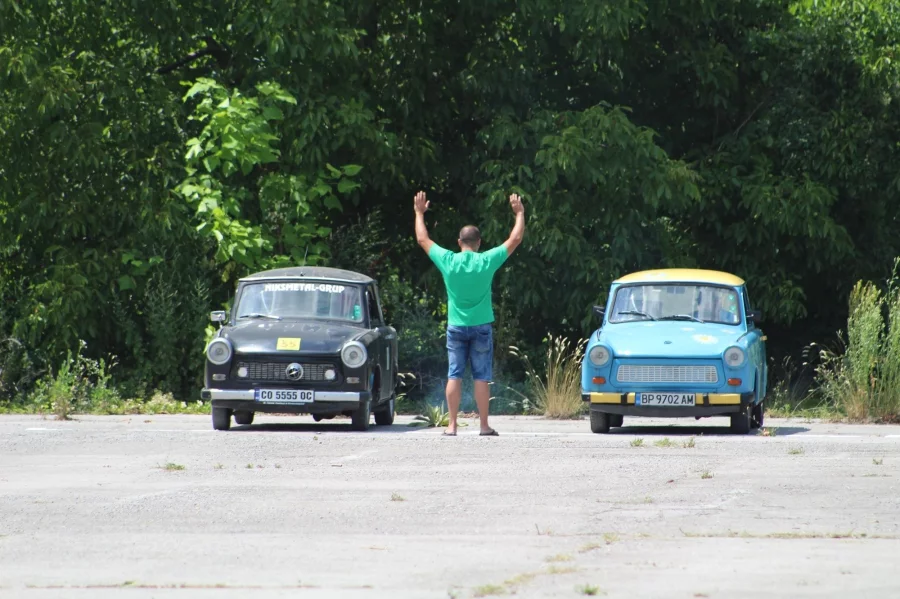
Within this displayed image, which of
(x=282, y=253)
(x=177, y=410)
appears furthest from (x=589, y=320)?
(x=177, y=410)

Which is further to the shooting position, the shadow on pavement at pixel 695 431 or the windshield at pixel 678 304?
the windshield at pixel 678 304

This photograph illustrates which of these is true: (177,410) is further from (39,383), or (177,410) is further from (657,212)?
(657,212)

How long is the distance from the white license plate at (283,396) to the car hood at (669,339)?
120 inches

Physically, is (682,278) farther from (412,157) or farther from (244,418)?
(412,157)

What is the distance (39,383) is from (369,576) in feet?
48.3

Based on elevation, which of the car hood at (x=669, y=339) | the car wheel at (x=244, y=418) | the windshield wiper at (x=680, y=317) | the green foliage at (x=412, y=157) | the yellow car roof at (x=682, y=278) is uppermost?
the green foliage at (x=412, y=157)

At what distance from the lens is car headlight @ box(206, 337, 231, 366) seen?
1680cm

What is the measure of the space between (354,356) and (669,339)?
10.5 ft

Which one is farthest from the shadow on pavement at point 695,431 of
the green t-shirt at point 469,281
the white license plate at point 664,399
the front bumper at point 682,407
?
the green t-shirt at point 469,281

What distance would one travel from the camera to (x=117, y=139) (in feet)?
75.5

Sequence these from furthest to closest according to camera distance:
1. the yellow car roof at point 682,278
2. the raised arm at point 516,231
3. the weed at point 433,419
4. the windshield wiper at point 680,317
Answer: the weed at point 433,419 < the yellow car roof at point 682,278 < the windshield wiper at point 680,317 < the raised arm at point 516,231

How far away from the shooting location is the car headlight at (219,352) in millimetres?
16797

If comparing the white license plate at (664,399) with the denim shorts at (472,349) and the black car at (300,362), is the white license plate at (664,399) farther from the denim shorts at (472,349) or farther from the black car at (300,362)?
the black car at (300,362)

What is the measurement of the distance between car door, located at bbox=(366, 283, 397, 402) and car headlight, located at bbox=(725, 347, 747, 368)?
11.9 ft
